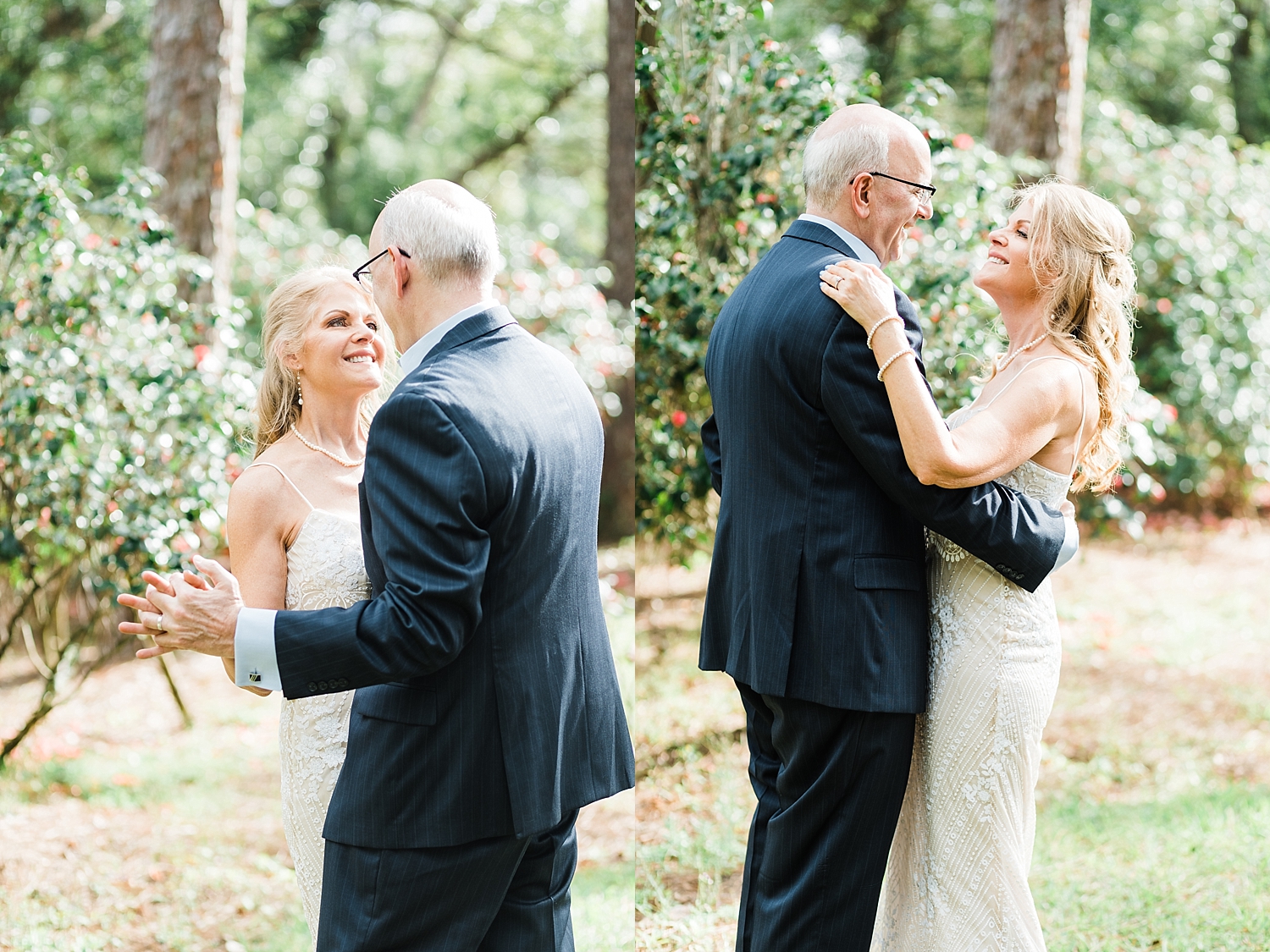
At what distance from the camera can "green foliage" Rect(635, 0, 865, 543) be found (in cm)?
441

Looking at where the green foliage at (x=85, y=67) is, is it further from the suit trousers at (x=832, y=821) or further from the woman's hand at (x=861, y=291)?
the suit trousers at (x=832, y=821)

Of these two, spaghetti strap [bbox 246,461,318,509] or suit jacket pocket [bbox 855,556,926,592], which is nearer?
suit jacket pocket [bbox 855,556,926,592]

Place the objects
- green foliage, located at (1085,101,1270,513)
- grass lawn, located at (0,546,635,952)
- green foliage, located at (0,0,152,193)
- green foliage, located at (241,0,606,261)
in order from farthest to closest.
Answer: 1. green foliage, located at (241,0,606,261)
2. green foliage, located at (0,0,152,193)
3. green foliage, located at (1085,101,1270,513)
4. grass lawn, located at (0,546,635,952)

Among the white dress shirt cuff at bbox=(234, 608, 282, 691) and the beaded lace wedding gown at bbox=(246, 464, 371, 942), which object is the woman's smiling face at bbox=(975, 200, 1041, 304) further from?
the white dress shirt cuff at bbox=(234, 608, 282, 691)

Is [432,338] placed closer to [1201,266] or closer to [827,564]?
[827,564]

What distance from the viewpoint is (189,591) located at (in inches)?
77.7

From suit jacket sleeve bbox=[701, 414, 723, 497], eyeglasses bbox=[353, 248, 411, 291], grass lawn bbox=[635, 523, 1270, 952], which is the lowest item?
grass lawn bbox=[635, 523, 1270, 952]

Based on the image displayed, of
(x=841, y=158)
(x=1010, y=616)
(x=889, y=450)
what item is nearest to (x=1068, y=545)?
(x=1010, y=616)


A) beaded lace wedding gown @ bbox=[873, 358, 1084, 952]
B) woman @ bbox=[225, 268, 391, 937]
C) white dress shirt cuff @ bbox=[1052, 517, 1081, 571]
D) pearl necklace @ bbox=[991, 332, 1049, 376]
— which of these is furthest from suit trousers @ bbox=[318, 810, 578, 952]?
pearl necklace @ bbox=[991, 332, 1049, 376]

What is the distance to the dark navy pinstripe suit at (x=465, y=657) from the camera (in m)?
1.91

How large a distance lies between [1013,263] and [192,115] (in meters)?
5.11

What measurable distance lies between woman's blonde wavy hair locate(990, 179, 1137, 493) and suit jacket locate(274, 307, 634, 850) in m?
Answer: 1.20

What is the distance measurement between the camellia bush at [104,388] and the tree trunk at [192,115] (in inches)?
51.6

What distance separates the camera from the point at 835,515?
95.5 inches
